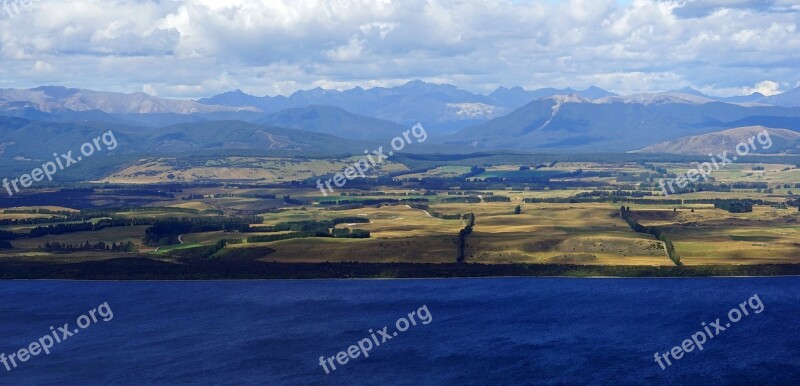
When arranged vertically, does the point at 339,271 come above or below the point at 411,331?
above

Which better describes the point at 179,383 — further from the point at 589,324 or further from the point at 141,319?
the point at 589,324

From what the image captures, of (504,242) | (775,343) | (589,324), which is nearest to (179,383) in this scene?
(589,324)

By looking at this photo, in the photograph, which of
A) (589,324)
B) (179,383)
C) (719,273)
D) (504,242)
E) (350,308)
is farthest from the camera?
(504,242)

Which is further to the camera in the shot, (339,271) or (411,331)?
(339,271)

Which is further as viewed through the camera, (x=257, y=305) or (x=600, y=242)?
(x=600, y=242)

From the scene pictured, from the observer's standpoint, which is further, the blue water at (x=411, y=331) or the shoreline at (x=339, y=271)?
the shoreline at (x=339, y=271)

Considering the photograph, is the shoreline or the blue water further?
the shoreline

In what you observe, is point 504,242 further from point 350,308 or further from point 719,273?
point 350,308

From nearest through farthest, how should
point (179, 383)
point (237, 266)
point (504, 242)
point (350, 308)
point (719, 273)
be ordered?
point (179, 383)
point (350, 308)
point (719, 273)
point (237, 266)
point (504, 242)
